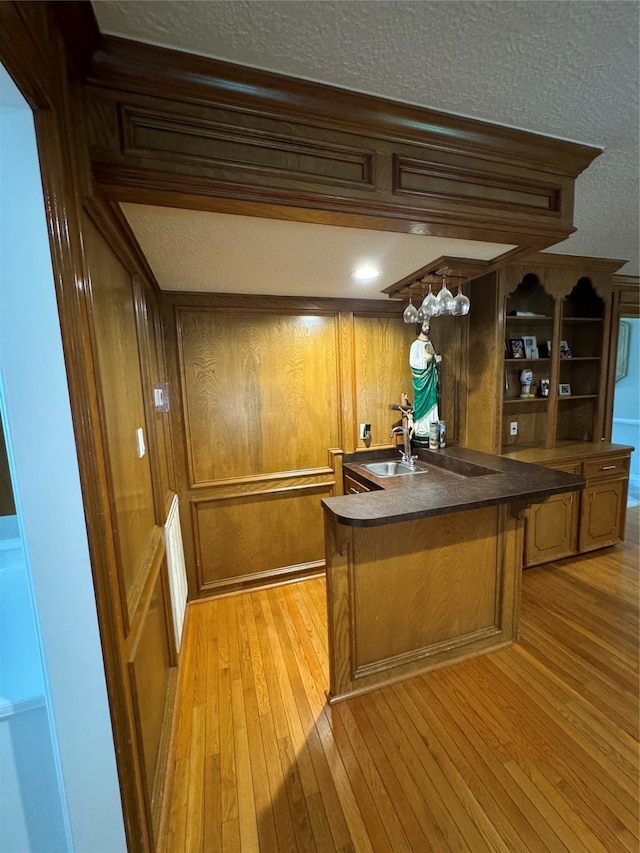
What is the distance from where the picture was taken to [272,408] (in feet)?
8.54

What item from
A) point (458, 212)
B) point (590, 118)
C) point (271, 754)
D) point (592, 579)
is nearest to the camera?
point (590, 118)

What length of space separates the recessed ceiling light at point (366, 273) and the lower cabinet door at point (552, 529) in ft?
6.63

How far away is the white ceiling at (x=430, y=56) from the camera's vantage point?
76cm

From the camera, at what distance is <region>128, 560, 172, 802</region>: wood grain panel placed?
105cm

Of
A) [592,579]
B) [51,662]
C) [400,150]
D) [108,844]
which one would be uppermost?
[400,150]

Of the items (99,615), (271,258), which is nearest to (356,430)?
(271,258)

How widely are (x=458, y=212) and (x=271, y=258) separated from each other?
882mm

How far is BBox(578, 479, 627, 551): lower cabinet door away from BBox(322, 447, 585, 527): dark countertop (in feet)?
3.91

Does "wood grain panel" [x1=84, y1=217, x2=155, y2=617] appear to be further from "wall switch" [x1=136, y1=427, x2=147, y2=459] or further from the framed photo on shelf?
the framed photo on shelf

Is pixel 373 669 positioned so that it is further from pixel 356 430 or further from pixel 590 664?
pixel 356 430

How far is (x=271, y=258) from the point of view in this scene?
172 cm

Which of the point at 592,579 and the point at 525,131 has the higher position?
the point at 525,131

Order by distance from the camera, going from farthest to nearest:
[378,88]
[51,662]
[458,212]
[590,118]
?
[458,212] < [590,118] < [378,88] < [51,662]

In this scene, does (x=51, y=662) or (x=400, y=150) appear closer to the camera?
(x=51, y=662)
